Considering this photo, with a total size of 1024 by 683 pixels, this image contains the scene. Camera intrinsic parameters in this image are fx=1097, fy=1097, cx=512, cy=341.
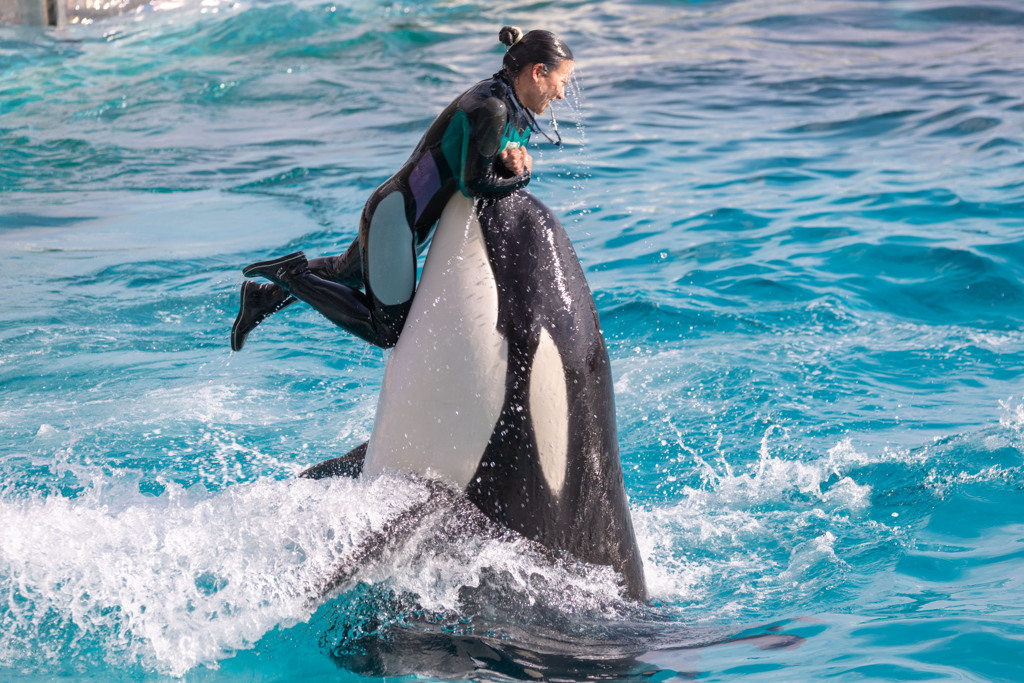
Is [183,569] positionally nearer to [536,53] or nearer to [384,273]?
[384,273]

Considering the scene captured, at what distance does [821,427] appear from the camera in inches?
276

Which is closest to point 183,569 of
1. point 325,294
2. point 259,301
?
point 325,294

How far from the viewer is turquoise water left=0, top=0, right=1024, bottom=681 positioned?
398 centimetres

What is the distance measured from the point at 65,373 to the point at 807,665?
5.56 meters

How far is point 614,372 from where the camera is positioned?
802 centimetres

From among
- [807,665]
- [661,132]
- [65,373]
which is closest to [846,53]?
[661,132]

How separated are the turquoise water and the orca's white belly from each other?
0.19 m

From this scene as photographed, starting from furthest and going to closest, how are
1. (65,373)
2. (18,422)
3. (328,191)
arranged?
(328,191) < (65,373) < (18,422)

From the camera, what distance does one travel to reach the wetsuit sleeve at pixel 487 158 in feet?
12.1

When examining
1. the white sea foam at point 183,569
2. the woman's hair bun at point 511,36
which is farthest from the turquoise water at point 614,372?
the woman's hair bun at point 511,36

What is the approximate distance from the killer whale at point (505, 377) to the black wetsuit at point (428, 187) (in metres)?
0.08

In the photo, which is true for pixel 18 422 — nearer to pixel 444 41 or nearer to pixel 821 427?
pixel 821 427

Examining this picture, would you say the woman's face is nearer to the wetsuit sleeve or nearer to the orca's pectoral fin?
the wetsuit sleeve

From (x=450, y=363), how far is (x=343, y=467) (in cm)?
80
